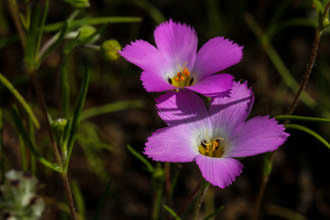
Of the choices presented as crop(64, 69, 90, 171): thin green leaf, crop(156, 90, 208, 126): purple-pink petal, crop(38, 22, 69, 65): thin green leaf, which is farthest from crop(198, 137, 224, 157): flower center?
crop(38, 22, 69, 65): thin green leaf

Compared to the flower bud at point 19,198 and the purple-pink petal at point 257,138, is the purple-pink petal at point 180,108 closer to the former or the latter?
the purple-pink petal at point 257,138

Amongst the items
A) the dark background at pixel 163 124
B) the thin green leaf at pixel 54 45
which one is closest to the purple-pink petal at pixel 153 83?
the thin green leaf at pixel 54 45

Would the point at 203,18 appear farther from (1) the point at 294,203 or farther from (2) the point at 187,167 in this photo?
(1) the point at 294,203

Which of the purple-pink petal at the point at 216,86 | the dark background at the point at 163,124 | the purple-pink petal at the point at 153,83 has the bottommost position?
the dark background at the point at 163,124

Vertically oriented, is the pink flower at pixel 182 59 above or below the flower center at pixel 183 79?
above

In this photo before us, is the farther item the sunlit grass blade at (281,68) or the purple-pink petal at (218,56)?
the sunlit grass blade at (281,68)

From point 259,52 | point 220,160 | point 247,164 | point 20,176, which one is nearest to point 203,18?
point 259,52

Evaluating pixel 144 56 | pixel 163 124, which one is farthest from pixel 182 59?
pixel 163 124
